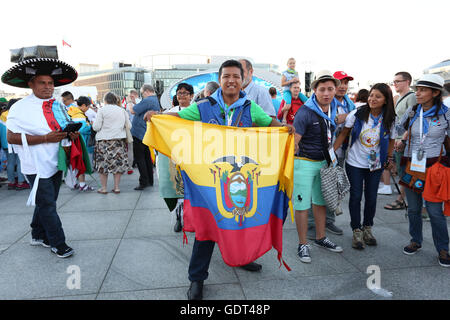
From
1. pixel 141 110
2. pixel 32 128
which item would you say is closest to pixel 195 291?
pixel 32 128

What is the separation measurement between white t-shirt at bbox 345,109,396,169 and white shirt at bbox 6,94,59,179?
Answer: 141 inches

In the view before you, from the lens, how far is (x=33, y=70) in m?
3.37

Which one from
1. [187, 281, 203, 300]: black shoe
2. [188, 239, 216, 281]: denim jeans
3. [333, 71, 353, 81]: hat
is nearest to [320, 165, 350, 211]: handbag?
[188, 239, 216, 281]: denim jeans

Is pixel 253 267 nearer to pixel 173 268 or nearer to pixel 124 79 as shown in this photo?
pixel 173 268

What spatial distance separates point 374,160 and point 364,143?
230 millimetres

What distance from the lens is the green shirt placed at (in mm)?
2801

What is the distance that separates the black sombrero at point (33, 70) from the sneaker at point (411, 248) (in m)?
4.62

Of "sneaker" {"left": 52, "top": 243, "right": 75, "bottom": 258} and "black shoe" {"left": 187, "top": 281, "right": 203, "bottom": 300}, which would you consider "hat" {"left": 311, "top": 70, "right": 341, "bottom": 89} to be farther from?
"sneaker" {"left": 52, "top": 243, "right": 75, "bottom": 258}

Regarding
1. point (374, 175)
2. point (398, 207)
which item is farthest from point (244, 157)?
point (398, 207)

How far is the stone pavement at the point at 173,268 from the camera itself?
2.80 meters
